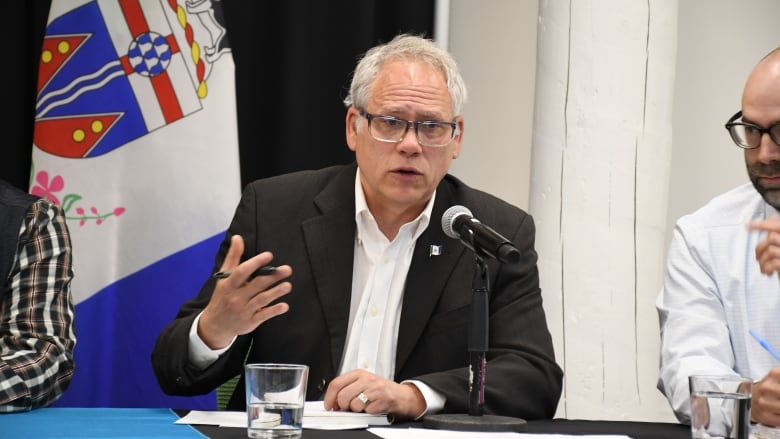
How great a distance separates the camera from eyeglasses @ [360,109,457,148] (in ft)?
8.55

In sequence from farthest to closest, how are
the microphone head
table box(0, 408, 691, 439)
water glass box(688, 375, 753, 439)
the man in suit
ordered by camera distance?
the man in suit
the microphone head
table box(0, 408, 691, 439)
water glass box(688, 375, 753, 439)

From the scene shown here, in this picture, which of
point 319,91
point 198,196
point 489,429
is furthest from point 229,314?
point 319,91

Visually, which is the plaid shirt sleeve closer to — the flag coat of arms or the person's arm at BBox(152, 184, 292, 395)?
the person's arm at BBox(152, 184, 292, 395)

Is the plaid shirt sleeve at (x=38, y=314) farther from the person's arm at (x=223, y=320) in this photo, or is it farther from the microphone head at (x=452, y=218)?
the microphone head at (x=452, y=218)

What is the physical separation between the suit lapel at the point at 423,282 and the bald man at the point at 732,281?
21.6 inches

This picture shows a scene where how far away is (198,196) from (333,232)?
2.98ft

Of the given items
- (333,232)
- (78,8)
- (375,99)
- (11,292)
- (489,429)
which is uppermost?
(78,8)

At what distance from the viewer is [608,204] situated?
345cm

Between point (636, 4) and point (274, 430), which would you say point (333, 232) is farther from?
point (636, 4)

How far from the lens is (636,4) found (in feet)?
11.3

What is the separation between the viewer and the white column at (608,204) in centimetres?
345

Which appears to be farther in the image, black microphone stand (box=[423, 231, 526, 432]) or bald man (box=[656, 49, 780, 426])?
bald man (box=[656, 49, 780, 426])

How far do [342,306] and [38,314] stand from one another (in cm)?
75

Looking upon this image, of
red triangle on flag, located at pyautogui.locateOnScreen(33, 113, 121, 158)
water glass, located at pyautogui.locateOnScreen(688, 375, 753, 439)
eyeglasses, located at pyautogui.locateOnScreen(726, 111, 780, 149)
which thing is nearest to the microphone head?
water glass, located at pyautogui.locateOnScreen(688, 375, 753, 439)
